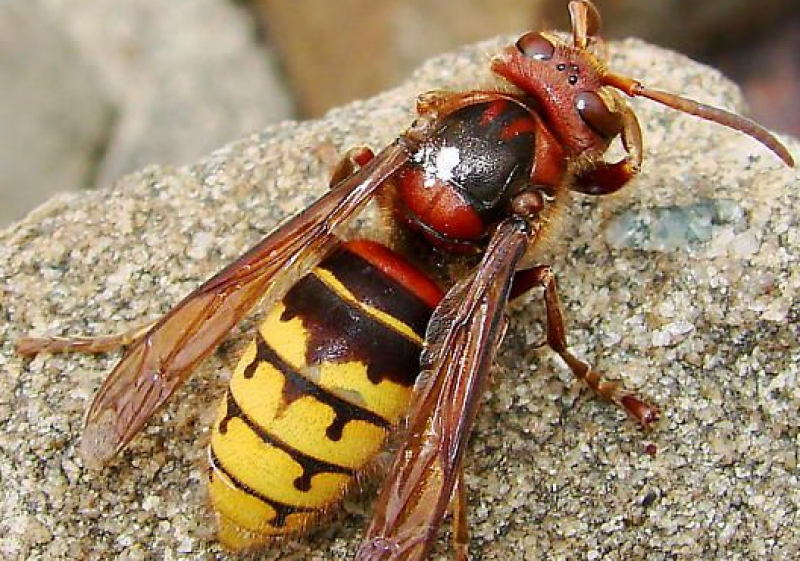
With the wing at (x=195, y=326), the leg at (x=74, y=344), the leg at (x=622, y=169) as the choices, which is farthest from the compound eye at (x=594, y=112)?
the leg at (x=74, y=344)

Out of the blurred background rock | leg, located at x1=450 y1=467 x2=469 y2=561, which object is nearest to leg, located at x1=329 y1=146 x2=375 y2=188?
leg, located at x1=450 y1=467 x2=469 y2=561

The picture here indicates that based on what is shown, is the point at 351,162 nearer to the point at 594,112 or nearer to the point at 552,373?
the point at 594,112

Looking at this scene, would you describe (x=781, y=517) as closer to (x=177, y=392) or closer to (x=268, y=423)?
(x=268, y=423)

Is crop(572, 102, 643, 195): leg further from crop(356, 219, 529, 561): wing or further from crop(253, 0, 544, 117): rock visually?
crop(253, 0, 544, 117): rock

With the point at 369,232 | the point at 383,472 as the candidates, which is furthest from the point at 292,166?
the point at 383,472

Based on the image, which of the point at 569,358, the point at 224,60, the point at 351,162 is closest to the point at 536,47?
the point at 351,162

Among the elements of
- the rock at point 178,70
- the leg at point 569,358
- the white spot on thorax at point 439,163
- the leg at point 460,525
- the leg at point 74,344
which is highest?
the rock at point 178,70

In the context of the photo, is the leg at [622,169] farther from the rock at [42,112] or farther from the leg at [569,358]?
the rock at [42,112]
